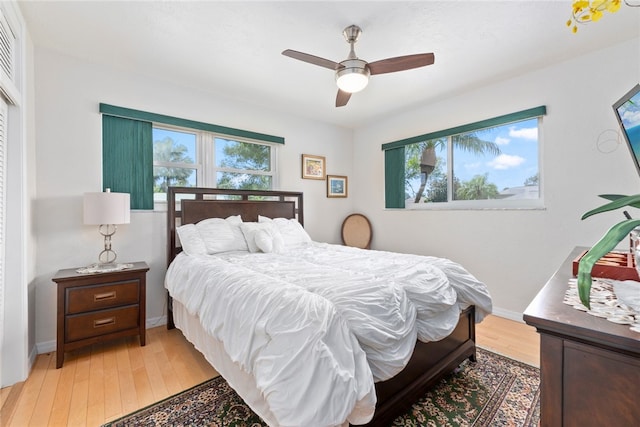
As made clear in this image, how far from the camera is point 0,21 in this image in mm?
1766

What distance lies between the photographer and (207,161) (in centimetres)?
→ 340

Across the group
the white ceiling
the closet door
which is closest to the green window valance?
the white ceiling

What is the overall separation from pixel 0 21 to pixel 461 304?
137 inches

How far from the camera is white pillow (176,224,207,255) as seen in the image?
2711mm

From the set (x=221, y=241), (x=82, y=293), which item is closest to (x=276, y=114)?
(x=221, y=241)

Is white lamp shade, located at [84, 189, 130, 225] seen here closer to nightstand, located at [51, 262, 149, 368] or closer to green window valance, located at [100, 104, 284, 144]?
nightstand, located at [51, 262, 149, 368]

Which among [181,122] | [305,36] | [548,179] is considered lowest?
[548,179]

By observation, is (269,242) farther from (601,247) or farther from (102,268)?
(601,247)

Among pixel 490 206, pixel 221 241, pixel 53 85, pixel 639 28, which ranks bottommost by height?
pixel 221 241

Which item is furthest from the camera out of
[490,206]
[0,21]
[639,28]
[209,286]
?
[490,206]

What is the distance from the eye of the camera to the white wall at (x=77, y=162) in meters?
2.46

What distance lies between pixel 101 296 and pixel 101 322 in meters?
0.22

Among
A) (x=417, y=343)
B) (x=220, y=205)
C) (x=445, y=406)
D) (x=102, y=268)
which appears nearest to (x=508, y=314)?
(x=445, y=406)

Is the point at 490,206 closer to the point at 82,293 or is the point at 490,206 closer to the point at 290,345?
the point at 290,345
